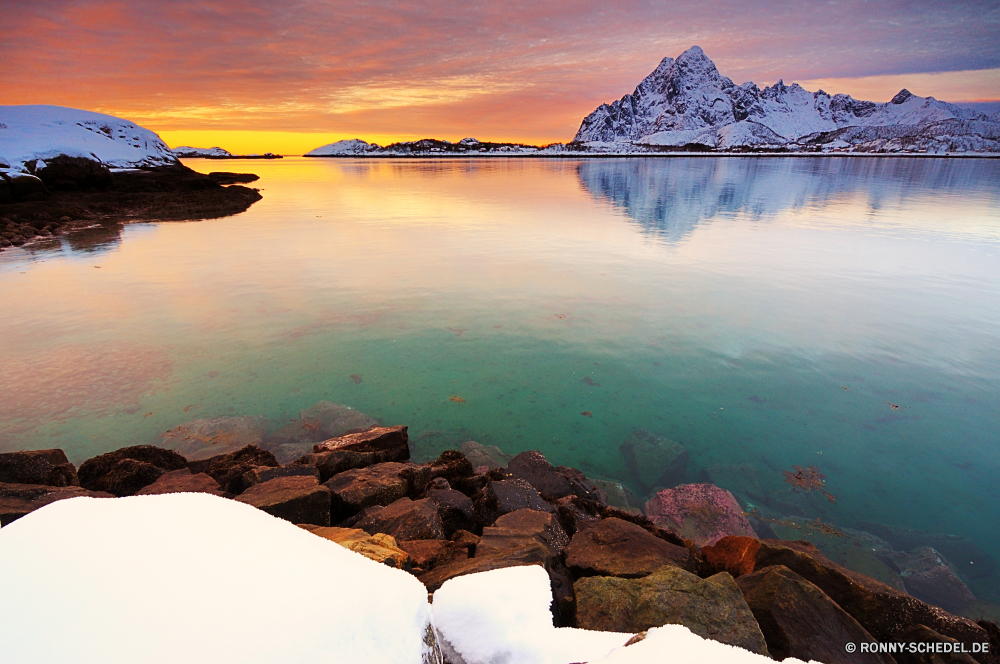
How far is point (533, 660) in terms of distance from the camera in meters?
2.38

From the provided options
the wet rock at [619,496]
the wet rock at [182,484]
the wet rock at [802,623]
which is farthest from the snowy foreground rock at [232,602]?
the wet rock at [619,496]

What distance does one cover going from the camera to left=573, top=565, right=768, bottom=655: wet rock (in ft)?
11.4

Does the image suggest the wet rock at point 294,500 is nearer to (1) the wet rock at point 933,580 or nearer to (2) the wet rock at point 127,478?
(2) the wet rock at point 127,478

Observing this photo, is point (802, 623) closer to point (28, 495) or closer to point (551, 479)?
point (551, 479)

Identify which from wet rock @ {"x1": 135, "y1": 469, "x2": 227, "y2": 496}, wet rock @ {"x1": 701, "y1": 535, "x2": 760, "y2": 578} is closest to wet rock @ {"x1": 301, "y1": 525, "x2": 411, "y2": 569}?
wet rock @ {"x1": 135, "y1": 469, "x2": 227, "y2": 496}

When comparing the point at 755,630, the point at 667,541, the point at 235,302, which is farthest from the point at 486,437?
the point at 235,302

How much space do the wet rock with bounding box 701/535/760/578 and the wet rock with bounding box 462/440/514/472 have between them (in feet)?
11.0

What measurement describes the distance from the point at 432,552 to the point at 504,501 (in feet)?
5.01

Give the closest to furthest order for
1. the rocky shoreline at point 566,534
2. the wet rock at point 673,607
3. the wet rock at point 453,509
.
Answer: the wet rock at point 673,607 → the rocky shoreline at point 566,534 → the wet rock at point 453,509

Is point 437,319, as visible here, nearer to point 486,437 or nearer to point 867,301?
point 486,437

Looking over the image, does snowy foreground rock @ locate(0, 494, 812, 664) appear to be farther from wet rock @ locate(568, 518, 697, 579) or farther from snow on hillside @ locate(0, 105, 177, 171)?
snow on hillside @ locate(0, 105, 177, 171)

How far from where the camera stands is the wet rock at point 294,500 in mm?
5082

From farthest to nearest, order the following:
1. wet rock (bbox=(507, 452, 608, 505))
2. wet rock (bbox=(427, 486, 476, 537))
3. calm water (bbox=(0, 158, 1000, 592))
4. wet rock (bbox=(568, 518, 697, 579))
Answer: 1. calm water (bbox=(0, 158, 1000, 592))
2. wet rock (bbox=(507, 452, 608, 505))
3. wet rock (bbox=(427, 486, 476, 537))
4. wet rock (bbox=(568, 518, 697, 579))

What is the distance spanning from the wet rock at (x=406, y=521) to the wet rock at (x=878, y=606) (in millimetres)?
3510
